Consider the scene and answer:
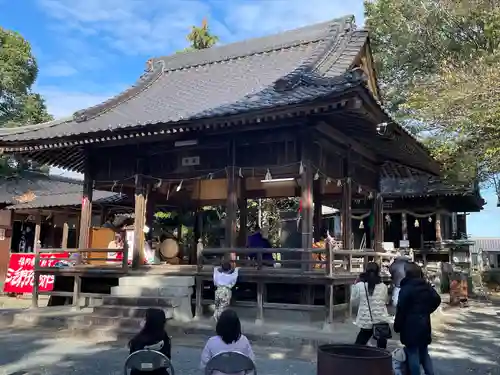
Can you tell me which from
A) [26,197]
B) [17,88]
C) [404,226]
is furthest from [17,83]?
[404,226]

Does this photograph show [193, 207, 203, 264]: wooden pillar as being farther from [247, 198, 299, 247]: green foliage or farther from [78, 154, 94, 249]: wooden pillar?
[247, 198, 299, 247]: green foliage

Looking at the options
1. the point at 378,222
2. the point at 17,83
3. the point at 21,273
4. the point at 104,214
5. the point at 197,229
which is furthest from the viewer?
the point at 17,83

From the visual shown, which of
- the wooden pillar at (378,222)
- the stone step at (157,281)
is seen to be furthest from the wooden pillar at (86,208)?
the wooden pillar at (378,222)

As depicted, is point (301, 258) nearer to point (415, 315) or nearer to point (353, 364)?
point (415, 315)

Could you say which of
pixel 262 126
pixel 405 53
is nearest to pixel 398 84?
pixel 405 53

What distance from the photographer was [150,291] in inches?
462

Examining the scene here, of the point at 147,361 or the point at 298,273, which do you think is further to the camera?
the point at 298,273

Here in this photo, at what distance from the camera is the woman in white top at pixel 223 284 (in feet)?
34.3

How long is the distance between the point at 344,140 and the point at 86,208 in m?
7.57

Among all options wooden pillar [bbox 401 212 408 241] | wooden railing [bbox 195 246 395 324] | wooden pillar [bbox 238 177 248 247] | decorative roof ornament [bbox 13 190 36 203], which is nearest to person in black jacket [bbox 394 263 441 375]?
wooden railing [bbox 195 246 395 324]

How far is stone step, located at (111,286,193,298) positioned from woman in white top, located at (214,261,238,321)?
1.30 meters

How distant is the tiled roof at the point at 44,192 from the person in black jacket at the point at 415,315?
53.6 ft

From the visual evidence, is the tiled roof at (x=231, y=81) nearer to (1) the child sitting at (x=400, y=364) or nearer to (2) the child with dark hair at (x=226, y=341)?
(1) the child sitting at (x=400, y=364)

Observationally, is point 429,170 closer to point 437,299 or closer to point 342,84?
point 342,84
